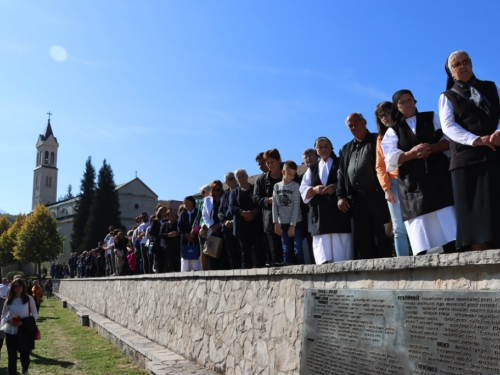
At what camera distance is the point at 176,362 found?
25.4 ft

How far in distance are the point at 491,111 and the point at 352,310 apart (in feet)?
5.89

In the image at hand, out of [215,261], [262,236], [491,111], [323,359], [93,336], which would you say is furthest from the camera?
[93,336]

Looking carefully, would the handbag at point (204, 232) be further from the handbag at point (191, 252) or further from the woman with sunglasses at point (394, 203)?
the woman with sunglasses at point (394, 203)

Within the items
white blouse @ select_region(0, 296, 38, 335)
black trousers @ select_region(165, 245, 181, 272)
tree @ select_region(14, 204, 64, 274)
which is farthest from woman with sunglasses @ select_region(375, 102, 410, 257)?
tree @ select_region(14, 204, 64, 274)

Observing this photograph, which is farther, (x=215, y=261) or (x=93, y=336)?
(x=93, y=336)

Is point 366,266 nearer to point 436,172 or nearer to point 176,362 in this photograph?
point 436,172

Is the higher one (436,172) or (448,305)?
(436,172)

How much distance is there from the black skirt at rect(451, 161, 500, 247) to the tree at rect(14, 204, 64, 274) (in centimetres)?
6704

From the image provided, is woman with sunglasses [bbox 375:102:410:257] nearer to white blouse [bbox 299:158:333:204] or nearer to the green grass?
white blouse [bbox 299:158:333:204]

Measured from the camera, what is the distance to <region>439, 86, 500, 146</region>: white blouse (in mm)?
3521

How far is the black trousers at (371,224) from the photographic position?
16.2 ft

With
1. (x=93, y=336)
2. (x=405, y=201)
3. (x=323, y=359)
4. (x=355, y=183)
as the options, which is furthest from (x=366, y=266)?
(x=93, y=336)

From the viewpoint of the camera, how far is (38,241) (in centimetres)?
6400

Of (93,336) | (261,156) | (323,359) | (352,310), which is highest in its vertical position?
(261,156)
